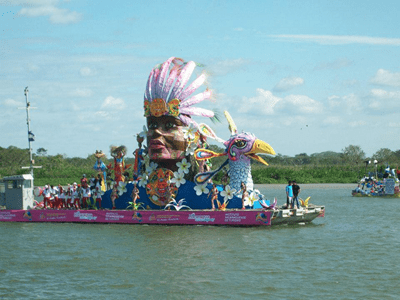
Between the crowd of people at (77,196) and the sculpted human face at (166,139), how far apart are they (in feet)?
13.1

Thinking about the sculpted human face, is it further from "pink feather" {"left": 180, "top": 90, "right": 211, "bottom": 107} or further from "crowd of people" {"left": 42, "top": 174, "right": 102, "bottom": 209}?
"crowd of people" {"left": 42, "top": 174, "right": 102, "bottom": 209}

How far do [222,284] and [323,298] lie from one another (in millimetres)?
3057

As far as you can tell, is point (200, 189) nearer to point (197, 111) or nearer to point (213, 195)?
point (213, 195)

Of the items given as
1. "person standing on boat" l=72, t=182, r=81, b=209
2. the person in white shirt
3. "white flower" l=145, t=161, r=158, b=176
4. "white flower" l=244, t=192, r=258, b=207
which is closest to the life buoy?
"person standing on boat" l=72, t=182, r=81, b=209

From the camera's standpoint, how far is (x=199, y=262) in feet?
71.0

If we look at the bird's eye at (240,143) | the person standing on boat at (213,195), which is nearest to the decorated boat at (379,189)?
the bird's eye at (240,143)

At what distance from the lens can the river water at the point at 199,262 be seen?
58.6 ft

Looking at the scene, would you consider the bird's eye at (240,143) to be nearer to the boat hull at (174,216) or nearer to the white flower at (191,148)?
the white flower at (191,148)

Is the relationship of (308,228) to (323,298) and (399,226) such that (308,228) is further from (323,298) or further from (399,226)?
(323,298)

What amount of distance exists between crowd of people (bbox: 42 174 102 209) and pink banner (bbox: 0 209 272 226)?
86cm

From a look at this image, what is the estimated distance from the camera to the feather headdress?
3072 cm

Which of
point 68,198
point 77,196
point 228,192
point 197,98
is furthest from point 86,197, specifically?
point 228,192

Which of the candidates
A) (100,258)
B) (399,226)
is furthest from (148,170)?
(399,226)

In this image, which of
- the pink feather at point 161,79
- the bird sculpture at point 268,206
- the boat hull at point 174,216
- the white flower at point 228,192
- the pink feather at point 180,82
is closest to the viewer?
the boat hull at point 174,216
